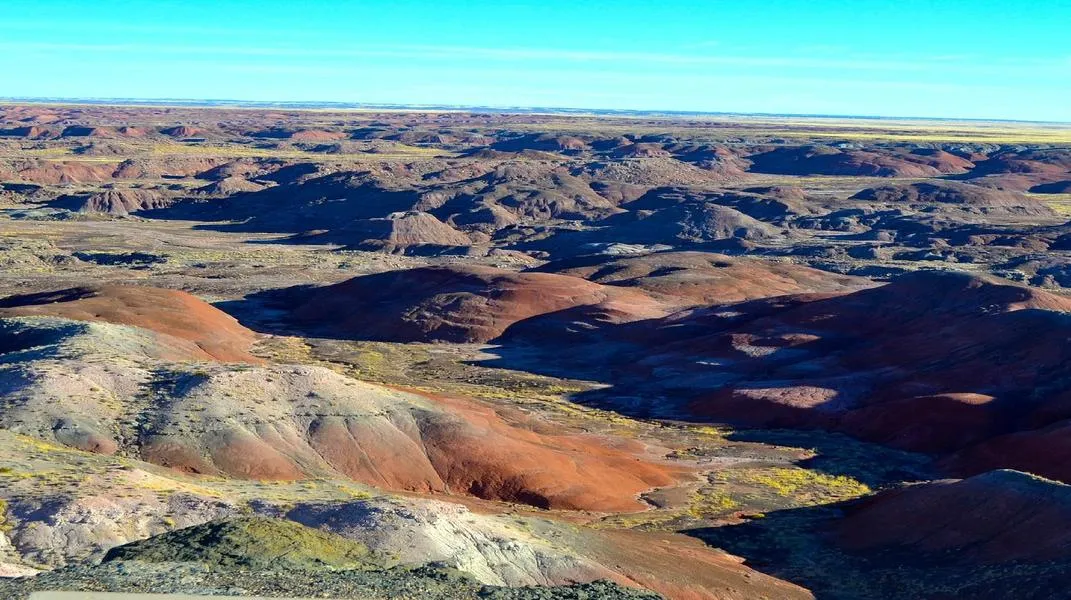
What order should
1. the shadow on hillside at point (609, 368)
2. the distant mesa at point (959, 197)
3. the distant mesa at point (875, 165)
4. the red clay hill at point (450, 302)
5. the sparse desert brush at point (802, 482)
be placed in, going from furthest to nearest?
the distant mesa at point (875, 165)
the distant mesa at point (959, 197)
the red clay hill at point (450, 302)
the shadow on hillside at point (609, 368)
the sparse desert brush at point (802, 482)

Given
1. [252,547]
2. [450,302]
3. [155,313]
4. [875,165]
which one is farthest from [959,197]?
[252,547]

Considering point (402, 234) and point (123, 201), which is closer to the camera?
point (402, 234)

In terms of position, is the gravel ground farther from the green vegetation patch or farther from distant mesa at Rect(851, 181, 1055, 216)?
distant mesa at Rect(851, 181, 1055, 216)

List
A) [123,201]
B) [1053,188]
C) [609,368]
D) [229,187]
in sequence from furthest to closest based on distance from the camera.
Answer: [1053,188], [229,187], [123,201], [609,368]

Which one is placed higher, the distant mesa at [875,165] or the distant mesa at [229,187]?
the distant mesa at [875,165]

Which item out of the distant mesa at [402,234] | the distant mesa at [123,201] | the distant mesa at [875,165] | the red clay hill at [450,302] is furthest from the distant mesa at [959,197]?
the distant mesa at [123,201]

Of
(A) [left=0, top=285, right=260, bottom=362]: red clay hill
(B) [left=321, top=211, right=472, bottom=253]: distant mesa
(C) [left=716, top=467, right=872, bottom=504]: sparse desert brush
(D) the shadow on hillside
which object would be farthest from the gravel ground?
(B) [left=321, top=211, right=472, bottom=253]: distant mesa

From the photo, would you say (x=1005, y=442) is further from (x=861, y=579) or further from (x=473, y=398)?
(x=473, y=398)

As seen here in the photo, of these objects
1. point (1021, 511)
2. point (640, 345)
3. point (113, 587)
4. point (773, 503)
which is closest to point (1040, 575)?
point (1021, 511)

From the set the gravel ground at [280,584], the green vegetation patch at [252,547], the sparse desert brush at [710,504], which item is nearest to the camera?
the gravel ground at [280,584]

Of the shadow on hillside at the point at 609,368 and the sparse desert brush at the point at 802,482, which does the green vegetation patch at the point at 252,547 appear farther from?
the shadow on hillside at the point at 609,368

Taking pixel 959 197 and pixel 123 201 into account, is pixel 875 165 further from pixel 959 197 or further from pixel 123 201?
pixel 123 201

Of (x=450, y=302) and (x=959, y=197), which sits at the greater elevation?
(x=959, y=197)
